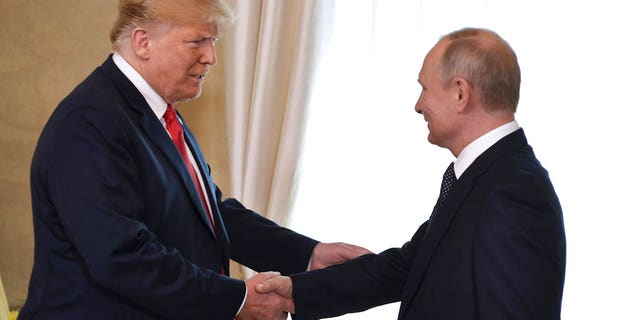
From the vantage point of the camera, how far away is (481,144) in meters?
2.17

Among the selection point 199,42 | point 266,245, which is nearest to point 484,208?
point 199,42

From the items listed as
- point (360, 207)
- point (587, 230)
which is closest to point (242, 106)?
point (360, 207)

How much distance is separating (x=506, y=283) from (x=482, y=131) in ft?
1.33

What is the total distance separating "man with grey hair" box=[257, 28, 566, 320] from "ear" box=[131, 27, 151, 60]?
742 millimetres

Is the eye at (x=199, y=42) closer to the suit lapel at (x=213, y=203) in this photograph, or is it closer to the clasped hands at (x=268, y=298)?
the suit lapel at (x=213, y=203)

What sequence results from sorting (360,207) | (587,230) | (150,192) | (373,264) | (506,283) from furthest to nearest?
(360,207) → (587,230) → (373,264) → (150,192) → (506,283)

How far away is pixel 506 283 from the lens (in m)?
1.94

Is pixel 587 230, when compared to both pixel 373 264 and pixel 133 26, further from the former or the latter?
pixel 133 26

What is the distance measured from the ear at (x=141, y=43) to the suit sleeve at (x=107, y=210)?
0.79 feet

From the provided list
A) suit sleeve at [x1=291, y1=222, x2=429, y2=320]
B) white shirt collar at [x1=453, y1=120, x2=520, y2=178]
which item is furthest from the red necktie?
white shirt collar at [x1=453, y1=120, x2=520, y2=178]

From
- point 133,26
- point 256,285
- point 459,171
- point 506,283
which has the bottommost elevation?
point 256,285

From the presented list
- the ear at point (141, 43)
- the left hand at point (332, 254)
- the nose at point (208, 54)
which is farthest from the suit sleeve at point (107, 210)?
the left hand at point (332, 254)

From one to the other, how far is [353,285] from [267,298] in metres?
0.30

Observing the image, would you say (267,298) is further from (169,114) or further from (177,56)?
(177,56)
